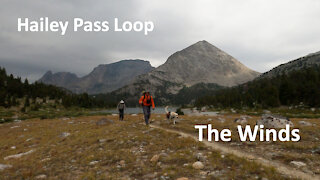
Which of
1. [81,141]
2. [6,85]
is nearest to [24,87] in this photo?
[6,85]

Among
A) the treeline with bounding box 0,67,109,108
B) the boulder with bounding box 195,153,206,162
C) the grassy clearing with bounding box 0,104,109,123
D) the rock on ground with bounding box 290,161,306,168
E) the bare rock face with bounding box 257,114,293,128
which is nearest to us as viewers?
the rock on ground with bounding box 290,161,306,168

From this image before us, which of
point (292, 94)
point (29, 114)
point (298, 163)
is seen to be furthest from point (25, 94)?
point (292, 94)

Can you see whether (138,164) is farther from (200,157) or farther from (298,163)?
(298,163)

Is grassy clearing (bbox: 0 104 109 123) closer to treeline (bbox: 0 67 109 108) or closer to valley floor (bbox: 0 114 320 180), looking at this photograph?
treeline (bbox: 0 67 109 108)

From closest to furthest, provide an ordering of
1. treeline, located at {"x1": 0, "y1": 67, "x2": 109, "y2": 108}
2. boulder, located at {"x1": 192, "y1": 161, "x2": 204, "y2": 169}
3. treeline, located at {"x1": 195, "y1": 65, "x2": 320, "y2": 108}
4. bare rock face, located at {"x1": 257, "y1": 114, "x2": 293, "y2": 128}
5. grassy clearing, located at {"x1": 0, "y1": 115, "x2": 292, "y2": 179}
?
grassy clearing, located at {"x1": 0, "y1": 115, "x2": 292, "y2": 179} → boulder, located at {"x1": 192, "y1": 161, "x2": 204, "y2": 169} → bare rock face, located at {"x1": 257, "y1": 114, "x2": 293, "y2": 128} → treeline, located at {"x1": 195, "y1": 65, "x2": 320, "y2": 108} → treeline, located at {"x1": 0, "y1": 67, "x2": 109, "y2": 108}

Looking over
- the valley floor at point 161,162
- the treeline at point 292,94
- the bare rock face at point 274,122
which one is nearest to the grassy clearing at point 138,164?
the valley floor at point 161,162

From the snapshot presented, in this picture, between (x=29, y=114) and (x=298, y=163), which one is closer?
(x=298, y=163)

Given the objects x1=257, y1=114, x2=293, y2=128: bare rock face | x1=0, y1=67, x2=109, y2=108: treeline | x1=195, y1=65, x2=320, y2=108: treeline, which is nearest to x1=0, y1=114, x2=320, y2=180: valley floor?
x1=257, y1=114, x2=293, y2=128: bare rock face

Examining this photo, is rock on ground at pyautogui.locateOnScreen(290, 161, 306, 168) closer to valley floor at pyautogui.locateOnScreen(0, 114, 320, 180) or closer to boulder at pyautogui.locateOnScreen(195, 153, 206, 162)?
valley floor at pyautogui.locateOnScreen(0, 114, 320, 180)

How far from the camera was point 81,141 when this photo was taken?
17.6 meters

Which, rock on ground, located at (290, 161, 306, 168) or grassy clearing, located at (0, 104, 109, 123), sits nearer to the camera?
rock on ground, located at (290, 161, 306, 168)

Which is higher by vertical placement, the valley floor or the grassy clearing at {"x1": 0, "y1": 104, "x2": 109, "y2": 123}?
the valley floor

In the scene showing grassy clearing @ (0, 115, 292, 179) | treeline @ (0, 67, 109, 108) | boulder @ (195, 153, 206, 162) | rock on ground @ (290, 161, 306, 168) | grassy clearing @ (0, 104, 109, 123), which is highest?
treeline @ (0, 67, 109, 108)

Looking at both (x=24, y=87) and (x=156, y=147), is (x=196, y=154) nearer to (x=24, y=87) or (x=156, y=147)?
(x=156, y=147)
